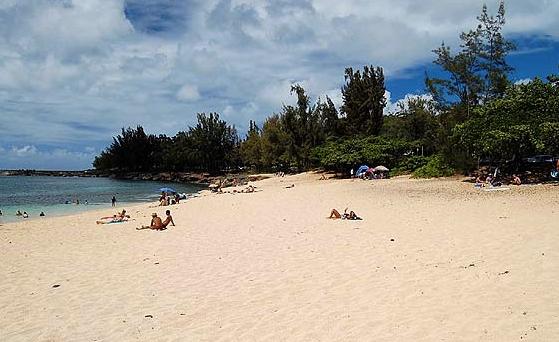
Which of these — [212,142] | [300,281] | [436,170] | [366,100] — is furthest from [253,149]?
[300,281]

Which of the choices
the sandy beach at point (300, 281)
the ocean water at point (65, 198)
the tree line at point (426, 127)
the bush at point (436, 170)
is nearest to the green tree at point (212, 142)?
the tree line at point (426, 127)

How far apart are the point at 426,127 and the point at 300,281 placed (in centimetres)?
4722

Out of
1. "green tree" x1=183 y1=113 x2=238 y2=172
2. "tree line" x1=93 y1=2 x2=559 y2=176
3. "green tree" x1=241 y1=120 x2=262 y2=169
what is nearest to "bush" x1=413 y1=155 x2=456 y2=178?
"tree line" x1=93 y1=2 x2=559 y2=176

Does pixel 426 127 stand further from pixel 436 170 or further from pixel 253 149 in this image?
pixel 253 149

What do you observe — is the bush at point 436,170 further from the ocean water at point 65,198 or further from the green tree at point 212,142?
the green tree at point 212,142

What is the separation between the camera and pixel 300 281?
9.03m

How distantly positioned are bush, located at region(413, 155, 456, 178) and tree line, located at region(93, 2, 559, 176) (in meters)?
0.08

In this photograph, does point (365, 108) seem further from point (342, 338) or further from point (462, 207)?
point (342, 338)

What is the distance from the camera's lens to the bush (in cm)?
3600

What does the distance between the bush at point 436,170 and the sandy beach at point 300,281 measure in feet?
62.5

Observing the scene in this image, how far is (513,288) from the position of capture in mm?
7387

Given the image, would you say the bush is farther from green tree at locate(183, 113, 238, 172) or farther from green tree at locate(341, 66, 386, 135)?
green tree at locate(183, 113, 238, 172)

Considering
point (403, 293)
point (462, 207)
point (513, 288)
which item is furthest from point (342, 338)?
point (462, 207)

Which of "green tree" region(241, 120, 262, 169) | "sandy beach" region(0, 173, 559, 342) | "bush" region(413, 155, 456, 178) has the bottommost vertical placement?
"sandy beach" region(0, 173, 559, 342)
